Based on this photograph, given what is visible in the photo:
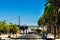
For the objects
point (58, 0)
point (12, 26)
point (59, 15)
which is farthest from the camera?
point (12, 26)

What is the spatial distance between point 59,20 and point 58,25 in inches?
58.8

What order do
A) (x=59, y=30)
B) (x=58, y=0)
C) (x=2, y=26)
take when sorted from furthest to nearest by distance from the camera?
(x=2, y=26) < (x=59, y=30) < (x=58, y=0)

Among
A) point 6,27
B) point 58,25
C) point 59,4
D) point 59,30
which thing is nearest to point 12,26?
point 6,27

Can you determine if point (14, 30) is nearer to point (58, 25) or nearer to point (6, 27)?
point (6, 27)

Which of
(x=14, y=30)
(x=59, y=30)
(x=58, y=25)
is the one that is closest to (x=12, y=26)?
(x=14, y=30)

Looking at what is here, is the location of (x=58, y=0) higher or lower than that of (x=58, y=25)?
higher

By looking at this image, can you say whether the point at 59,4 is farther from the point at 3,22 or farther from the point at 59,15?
the point at 3,22

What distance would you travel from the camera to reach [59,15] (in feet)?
148

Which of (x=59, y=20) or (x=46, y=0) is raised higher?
(x=46, y=0)

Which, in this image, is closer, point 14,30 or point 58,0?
point 58,0

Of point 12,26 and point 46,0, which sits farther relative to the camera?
point 12,26

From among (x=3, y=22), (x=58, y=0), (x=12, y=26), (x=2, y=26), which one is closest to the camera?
(x=58, y=0)

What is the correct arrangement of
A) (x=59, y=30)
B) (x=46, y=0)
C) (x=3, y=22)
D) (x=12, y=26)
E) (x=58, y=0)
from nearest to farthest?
(x=58, y=0)
(x=46, y=0)
(x=59, y=30)
(x=3, y=22)
(x=12, y=26)

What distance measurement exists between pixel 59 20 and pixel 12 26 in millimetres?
69497
